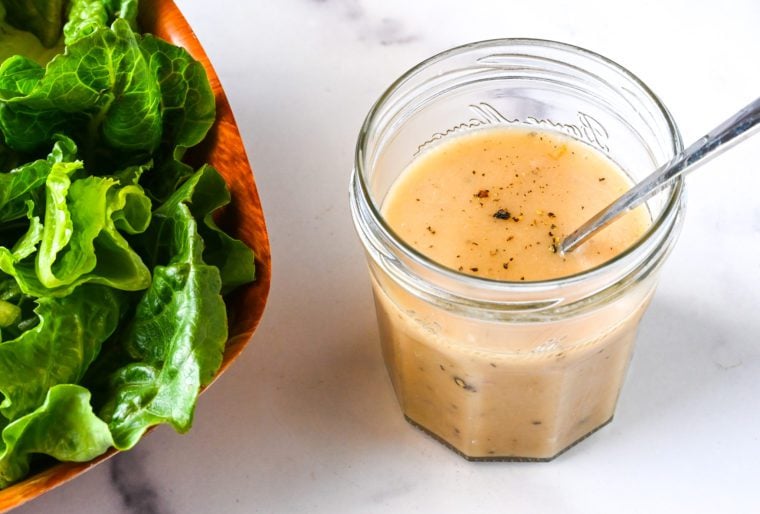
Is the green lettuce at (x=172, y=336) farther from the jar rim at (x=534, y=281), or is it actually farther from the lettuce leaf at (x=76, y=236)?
the jar rim at (x=534, y=281)

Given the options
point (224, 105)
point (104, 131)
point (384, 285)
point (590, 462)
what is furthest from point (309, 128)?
point (590, 462)

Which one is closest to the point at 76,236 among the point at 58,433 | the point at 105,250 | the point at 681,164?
the point at 105,250

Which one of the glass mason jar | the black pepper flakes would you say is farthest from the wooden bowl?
the black pepper flakes

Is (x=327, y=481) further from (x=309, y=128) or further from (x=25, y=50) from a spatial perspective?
(x=25, y=50)

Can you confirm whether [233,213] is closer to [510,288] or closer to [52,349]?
[52,349]

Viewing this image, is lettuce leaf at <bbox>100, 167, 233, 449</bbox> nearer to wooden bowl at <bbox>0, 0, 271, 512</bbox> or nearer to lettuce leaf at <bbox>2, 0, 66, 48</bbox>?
wooden bowl at <bbox>0, 0, 271, 512</bbox>
